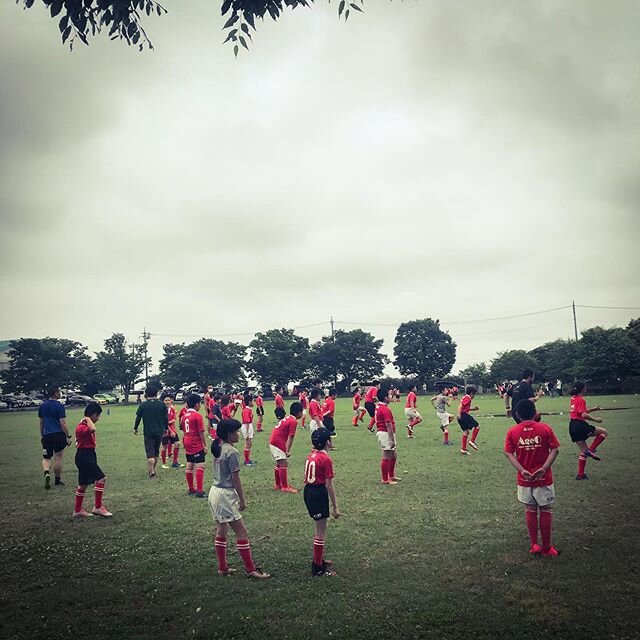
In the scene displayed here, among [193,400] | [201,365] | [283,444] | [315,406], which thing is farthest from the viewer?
[201,365]

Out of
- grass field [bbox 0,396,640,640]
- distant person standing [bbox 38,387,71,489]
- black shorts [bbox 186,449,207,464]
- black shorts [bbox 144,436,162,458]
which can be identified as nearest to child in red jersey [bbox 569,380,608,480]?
grass field [bbox 0,396,640,640]

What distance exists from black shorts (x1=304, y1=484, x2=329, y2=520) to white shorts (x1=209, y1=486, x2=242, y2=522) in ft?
3.22

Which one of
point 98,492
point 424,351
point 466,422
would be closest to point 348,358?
point 424,351

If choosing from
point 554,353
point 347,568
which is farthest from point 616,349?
point 347,568

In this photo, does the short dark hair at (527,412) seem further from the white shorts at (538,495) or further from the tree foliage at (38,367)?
the tree foliage at (38,367)

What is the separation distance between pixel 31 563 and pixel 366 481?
7958 millimetres

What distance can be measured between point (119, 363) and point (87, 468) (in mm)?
77842

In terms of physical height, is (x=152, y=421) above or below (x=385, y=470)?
above

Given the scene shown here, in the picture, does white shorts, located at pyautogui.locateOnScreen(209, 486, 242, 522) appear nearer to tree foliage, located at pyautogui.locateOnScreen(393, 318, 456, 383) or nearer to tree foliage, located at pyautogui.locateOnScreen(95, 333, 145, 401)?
tree foliage, located at pyautogui.locateOnScreen(95, 333, 145, 401)

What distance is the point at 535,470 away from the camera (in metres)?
7.80

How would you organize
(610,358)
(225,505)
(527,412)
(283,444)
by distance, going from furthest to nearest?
(610,358)
(283,444)
(527,412)
(225,505)

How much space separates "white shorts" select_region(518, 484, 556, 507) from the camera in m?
7.66

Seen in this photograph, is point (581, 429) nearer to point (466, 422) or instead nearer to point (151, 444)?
point (466, 422)

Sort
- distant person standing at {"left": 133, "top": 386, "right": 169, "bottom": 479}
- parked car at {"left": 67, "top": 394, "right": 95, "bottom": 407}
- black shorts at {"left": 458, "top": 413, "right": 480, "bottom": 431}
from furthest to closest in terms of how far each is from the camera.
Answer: parked car at {"left": 67, "top": 394, "right": 95, "bottom": 407} < black shorts at {"left": 458, "top": 413, "right": 480, "bottom": 431} < distant person standing at {"left": 133, "top": 386, "right": 169, "bottom": 479}
